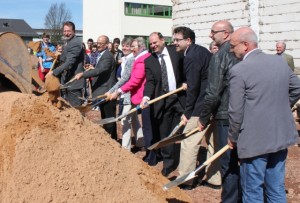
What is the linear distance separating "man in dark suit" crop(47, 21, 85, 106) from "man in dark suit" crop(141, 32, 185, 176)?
45.9 inches

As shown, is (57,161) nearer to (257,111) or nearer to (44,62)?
(257,111)

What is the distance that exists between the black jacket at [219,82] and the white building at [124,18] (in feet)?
94.4

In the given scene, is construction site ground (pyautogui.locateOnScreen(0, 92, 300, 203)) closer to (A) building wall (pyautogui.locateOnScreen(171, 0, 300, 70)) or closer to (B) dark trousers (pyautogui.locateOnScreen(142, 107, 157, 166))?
(B) dark trousers (pyautogui.locateOnScreen(142, 107, 157, 166))

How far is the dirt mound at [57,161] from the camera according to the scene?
3.52 m

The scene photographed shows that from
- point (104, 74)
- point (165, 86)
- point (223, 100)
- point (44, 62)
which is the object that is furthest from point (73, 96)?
point (44, 62)

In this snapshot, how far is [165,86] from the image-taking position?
5.86 meters

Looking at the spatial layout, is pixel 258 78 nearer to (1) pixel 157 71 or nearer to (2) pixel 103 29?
(1) pixel 157 71

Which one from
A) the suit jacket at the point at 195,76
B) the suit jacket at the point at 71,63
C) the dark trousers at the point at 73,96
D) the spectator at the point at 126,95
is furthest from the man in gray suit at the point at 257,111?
the dark trousers at the point at 73,96

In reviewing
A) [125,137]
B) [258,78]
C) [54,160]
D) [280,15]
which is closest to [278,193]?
[258,78]

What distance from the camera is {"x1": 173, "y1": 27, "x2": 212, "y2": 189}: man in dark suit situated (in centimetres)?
514

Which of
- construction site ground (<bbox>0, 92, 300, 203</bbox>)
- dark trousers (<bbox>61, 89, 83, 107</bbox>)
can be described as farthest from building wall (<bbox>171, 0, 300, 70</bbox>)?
construction site ground (<bbox>0, 92, 300, 203</bbox>)

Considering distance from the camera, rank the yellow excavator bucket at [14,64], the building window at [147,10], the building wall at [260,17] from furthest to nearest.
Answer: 1. the building window at [147,10]
2. the building wall at [260,17]
3. the yellow excavator bucket at [14,64]

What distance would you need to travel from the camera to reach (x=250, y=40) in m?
3.65

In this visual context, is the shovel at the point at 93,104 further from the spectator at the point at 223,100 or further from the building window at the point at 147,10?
the building window at the point at 147,10
